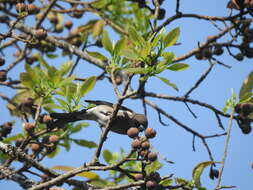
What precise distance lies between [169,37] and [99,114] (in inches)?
82.8

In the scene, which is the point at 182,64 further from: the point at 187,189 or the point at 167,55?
the point at 187,189

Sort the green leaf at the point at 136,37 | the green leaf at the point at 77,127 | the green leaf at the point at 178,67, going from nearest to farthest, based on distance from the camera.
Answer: the green leaf at the point at 136,37 < the green leaf at the point at 178,67 < the green leaf at the point at 77,127

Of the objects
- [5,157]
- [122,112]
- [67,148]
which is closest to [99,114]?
[122,112]

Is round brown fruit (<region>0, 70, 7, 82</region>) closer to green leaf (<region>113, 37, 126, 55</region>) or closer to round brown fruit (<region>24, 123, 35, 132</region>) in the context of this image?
round brown fruit (<region>24, 123, 35, 132</region>)

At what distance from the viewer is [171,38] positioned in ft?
10.0

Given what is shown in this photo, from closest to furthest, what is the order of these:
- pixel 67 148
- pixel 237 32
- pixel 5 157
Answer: pixel 237 32
pixel 5 157
pixel 67 148

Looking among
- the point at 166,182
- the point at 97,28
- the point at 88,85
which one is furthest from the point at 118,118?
→ the point at 97,28

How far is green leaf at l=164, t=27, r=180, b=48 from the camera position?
3053mm

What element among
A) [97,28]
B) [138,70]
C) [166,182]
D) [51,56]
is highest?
[97,28]

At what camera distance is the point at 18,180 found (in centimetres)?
340

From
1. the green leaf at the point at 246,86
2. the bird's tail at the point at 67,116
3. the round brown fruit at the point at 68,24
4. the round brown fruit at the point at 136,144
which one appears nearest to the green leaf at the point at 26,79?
the bird's tail at the point at 67,116

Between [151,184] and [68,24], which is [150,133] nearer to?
[151,184]

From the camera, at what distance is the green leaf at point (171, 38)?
120 inches

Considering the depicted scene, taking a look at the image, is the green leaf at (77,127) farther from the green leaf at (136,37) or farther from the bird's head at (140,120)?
the green leaf at (136,37)
